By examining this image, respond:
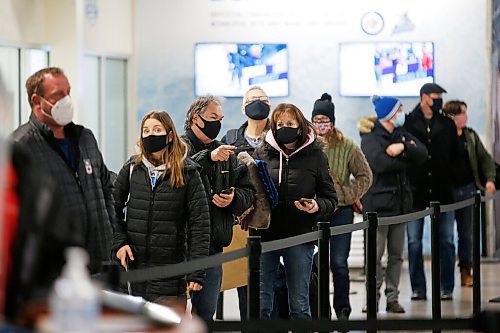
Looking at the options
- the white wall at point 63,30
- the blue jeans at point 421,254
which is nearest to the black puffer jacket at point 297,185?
the blue jeans at point 421,254

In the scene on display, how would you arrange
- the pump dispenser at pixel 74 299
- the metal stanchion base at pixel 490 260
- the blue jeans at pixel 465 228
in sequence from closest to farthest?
1. the pump dispenser at pixel 74 299
2. the blue jeans at pixel 465 228
3. the metal stanchion base at pixel 490 260

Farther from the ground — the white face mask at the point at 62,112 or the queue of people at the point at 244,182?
the white face mask at the point at 62,112

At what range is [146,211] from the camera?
7.06 m

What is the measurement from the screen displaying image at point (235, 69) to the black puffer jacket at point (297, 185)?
604cm

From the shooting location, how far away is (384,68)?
48.7ft

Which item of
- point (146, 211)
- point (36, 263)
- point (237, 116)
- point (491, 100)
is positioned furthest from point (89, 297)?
point (491, 100)

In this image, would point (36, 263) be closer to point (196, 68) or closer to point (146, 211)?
point (146, 211)

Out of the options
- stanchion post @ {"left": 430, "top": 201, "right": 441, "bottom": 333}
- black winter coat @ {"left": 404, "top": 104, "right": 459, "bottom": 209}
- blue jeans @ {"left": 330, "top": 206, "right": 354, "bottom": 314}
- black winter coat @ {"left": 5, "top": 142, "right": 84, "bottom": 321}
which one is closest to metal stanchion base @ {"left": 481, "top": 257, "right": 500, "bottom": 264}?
black winter coat @ {"left": 404, "top": 104, "right": 459, "bottom": 209}

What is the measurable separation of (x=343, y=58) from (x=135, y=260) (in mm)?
8103

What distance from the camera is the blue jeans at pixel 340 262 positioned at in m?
10.1

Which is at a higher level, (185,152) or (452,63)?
(452,63)

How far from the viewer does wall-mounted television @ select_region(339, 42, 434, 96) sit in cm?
1482

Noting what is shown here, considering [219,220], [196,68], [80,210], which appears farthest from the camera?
[196,68]

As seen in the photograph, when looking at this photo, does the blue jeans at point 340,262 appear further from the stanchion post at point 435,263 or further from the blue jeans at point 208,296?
the blue jeans at point 208,296
